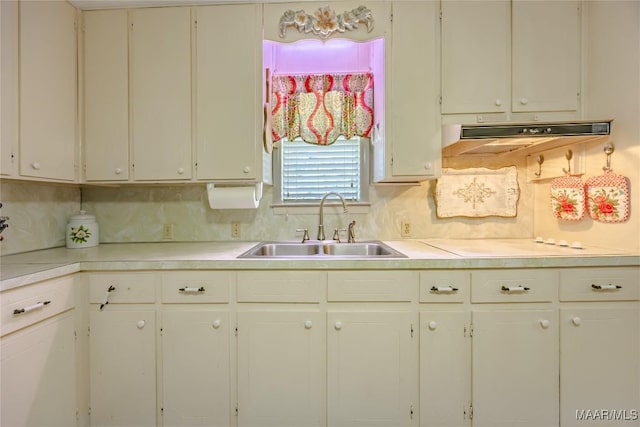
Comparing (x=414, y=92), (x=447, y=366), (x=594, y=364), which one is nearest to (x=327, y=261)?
(x=447, y=366)

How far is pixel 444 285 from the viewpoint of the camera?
158cm

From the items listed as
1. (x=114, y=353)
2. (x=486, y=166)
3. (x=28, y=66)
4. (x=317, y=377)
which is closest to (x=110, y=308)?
(x=114, y=353)

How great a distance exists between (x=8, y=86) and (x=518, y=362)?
2.83 metres

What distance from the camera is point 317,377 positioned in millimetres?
1598

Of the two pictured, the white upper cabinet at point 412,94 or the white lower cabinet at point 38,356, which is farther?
the white upper cabinet at point 412,94

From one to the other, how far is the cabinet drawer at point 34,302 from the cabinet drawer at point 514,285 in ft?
6.50

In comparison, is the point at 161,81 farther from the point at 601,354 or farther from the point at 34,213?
the point at 601,354

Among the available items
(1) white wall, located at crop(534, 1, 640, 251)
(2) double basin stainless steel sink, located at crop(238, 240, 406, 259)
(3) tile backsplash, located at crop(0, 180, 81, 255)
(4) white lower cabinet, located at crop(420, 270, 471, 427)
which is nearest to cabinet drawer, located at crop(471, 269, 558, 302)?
(4) white lower cabinet, located at crop(420, 270, 471, 427)

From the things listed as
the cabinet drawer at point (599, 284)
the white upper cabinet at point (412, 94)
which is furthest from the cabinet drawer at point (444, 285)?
the white upper cabinet at point (412, 94)

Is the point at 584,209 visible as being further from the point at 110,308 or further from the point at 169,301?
the point at 110,308

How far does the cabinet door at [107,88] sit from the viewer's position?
194 cm

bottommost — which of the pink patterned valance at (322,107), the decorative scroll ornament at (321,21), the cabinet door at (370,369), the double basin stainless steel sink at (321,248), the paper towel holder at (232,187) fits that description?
the cabinet door at (370,369)

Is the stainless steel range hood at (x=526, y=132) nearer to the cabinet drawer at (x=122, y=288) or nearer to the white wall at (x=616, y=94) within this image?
the white wall at (x=616, y=94)

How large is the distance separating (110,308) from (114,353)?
0.75 feet
